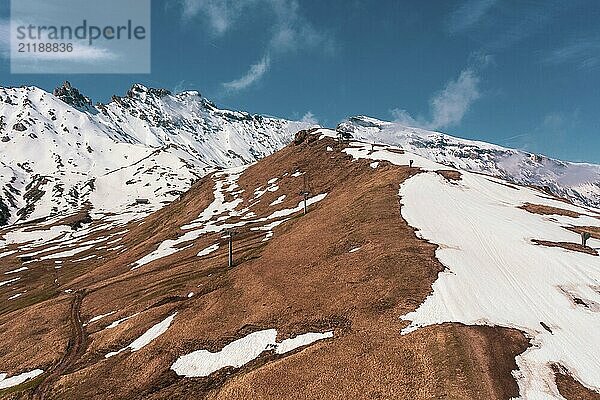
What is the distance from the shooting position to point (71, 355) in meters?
53.2

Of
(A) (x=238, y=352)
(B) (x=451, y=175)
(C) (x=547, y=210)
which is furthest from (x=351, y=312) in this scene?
(B) (x=451, y=175)

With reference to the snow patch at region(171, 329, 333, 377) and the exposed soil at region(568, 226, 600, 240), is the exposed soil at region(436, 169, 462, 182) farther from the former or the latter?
the snow patch at region(171, 329, 333, 377)

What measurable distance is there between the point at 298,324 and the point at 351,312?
613cm

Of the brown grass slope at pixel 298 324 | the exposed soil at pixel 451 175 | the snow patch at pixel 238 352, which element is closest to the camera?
the brown grass slope at pixel 298 324

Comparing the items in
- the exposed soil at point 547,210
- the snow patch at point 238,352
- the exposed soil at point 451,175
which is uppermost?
the exposed soil at point 451,175

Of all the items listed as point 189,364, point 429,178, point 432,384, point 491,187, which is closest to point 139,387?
point 189,364

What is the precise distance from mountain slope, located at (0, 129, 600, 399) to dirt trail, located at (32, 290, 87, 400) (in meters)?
0.29

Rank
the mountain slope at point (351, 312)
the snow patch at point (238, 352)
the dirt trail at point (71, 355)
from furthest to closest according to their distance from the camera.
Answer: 1. the dirt trail at point (71, 355)
2. the snow patch at point (238, 352)
3. the mountain slope at point (351, 312)

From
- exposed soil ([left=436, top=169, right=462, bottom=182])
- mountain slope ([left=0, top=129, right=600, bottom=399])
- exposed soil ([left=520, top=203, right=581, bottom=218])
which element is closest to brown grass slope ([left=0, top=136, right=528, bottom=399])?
mountain slope ([left=0, top=129, right=600, bottom=399])

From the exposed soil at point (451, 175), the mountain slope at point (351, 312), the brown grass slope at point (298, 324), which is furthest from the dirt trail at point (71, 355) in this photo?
the exposed soil at point (451, 175)

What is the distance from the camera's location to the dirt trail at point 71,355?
44156 mm

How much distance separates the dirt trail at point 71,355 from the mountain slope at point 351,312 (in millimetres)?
291

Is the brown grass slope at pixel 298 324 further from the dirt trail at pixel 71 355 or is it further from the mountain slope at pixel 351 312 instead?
the dirt trail at pixel 71 355

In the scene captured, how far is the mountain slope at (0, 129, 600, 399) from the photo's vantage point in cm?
3222
